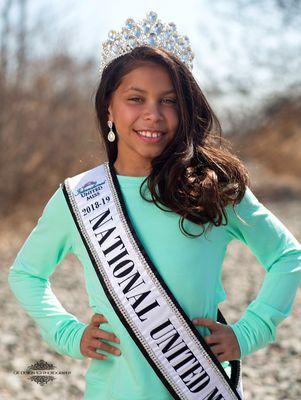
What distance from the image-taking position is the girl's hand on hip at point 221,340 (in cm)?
216

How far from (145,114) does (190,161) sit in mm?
193

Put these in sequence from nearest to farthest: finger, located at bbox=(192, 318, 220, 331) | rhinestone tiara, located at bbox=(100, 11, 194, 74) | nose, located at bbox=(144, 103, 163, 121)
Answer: finger, located at bbox=(192, 318, 220, 331) → nose, located at bbox=(144, 103, 163, 121) → rhinestone tiara, located at bbox=(100, 11, 194, 74)

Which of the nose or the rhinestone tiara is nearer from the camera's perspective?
the nose

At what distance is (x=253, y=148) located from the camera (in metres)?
17.4

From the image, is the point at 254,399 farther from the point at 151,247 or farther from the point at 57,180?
the point at 57,180

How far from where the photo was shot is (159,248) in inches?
86.3

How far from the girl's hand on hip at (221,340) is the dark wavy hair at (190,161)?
25cm

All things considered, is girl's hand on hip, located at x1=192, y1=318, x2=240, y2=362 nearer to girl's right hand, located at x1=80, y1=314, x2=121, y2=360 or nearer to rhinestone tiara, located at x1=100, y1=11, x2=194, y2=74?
girl's right hand, located at x1=80, y1=314, x2=121, y2=360

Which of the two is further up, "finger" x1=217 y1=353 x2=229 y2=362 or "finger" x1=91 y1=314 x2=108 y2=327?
"finger" x1=91 y1=314 x2=108 y2=327

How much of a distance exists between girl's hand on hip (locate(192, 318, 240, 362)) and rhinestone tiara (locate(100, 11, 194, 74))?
0.80m

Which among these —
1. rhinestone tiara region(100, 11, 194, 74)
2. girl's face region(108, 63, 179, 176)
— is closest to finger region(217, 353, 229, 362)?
girl's face region(108, 63, 179, 176)

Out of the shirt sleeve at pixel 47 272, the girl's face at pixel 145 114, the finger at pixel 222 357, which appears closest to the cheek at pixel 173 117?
the girl's face at pixel 145 114

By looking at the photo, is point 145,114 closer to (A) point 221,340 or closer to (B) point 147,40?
(B) point 147,40

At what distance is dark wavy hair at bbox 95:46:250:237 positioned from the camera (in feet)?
7.18
